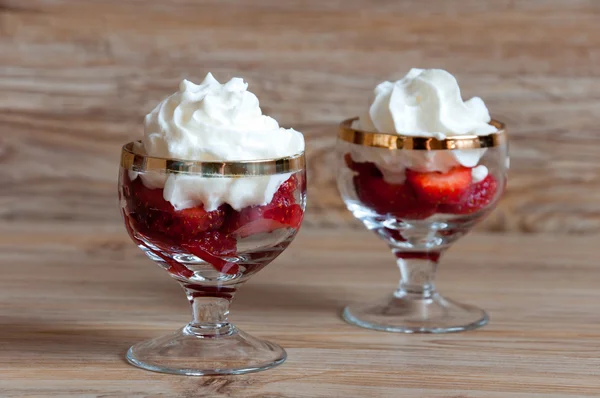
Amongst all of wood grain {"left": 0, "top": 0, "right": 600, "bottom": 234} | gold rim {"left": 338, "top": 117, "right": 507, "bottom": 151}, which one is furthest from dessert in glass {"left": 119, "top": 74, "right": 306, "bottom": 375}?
wood grain {"left": 0, "top": 0, "right": 600, "bottom": 234}

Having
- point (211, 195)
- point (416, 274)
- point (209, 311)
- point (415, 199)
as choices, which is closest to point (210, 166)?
point (211, 195)

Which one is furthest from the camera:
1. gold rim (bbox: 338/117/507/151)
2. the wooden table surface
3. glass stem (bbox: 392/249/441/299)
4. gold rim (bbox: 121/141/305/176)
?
the wooden table surface

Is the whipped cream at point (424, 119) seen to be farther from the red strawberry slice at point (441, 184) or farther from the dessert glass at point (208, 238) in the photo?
Answer: the dessert glass at point (208, 238)

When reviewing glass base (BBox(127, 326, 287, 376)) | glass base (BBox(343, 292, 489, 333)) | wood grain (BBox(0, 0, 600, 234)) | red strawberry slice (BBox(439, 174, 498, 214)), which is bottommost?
glass base (BBox(343, 292, 489, 333))

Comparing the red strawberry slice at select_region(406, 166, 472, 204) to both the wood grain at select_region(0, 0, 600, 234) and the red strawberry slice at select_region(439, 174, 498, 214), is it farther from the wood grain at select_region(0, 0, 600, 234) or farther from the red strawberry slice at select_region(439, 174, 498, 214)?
the wood grain at select_region(0, 0, 600, 234)

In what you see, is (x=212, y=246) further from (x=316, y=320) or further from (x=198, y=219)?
(x=316, y=320)

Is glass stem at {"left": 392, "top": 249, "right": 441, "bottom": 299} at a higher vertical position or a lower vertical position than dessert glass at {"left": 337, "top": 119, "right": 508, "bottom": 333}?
lower

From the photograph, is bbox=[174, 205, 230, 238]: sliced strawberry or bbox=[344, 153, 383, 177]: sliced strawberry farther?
bbox=[344, 153, 383, 177]: sliced strawberry
